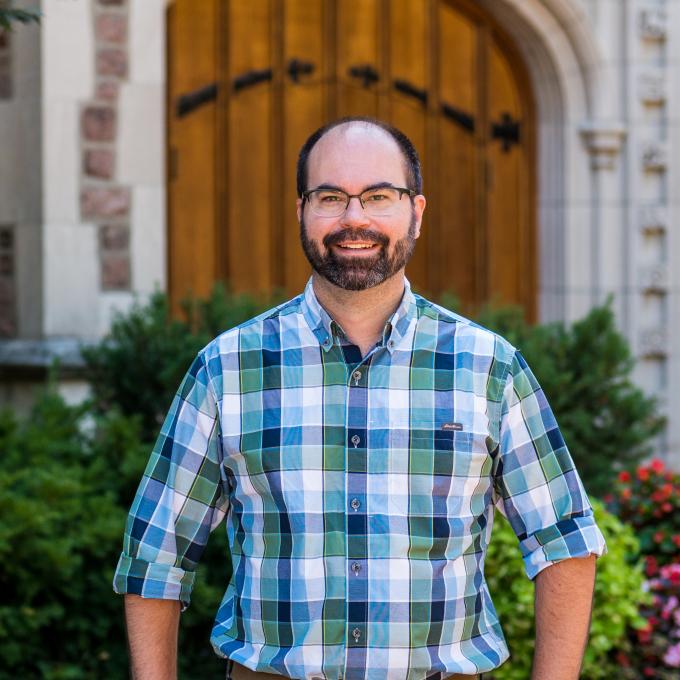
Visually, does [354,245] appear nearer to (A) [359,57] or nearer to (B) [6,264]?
(B) [6,264]

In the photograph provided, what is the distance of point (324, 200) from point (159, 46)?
454 cm

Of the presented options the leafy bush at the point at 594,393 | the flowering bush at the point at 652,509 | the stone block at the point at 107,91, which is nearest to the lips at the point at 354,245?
the flowering bush at the point at 652,509

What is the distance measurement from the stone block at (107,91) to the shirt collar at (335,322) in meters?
4.34

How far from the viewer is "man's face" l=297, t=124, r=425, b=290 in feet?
6.95

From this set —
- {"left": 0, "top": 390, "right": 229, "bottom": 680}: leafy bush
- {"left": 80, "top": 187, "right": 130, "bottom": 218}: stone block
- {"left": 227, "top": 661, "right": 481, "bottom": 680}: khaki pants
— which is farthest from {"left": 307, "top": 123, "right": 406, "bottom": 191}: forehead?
{"left": 80, "top": 187, "right": 130, "bottom": 218}: stone block

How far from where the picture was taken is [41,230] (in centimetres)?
613

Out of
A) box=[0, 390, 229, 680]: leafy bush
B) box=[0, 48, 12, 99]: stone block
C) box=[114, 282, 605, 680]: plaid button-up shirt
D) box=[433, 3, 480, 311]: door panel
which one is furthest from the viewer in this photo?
box=[433, 3, 480, 311]: door panel

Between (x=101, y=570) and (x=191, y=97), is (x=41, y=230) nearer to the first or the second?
(x=191, y=97)

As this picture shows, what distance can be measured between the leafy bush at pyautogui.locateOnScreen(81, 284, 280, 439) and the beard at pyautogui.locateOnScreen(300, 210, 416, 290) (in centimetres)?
307

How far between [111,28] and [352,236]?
457 centimetres

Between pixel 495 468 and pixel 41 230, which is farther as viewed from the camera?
pixel 41 230

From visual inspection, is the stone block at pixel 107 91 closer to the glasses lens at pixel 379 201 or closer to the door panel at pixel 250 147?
the door panel at pixel 250 147

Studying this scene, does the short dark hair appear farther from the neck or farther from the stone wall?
the stone wall

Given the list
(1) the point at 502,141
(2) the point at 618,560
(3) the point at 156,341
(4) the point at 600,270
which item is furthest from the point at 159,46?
(2) the point at 618,560
